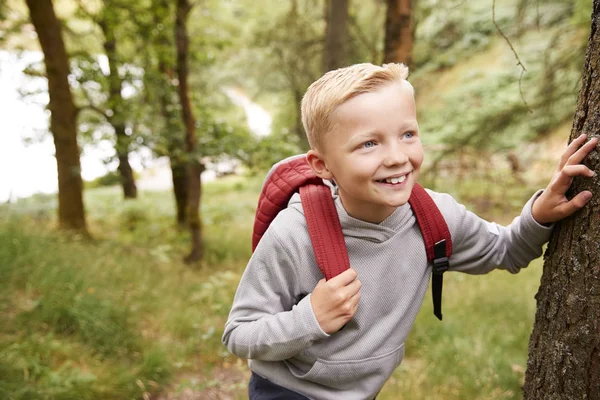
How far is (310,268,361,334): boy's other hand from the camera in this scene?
1.51 metres

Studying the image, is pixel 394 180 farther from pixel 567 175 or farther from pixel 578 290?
pixel 578 290

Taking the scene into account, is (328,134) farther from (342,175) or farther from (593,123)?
(593,123)

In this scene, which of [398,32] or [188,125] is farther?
[188,125]

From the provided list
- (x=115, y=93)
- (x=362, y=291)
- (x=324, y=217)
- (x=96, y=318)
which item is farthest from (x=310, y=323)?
(x=115, y=93)

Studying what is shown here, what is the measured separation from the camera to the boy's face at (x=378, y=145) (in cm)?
144

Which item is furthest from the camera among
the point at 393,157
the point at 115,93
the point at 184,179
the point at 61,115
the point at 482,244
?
the point at 184,179

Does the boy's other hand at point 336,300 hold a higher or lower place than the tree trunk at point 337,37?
lower

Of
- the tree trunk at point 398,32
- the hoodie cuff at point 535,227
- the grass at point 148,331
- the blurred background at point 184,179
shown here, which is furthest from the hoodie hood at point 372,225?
the tree trunk at point 398,32

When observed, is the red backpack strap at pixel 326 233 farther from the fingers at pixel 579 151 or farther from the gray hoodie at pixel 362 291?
the fingers at pixel 579 151

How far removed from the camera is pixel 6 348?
3285 mm

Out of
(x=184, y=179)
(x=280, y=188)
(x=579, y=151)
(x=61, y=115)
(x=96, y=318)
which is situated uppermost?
(x=61, y=115)

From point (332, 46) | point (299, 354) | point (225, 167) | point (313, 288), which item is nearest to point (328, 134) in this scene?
point (313, 288)

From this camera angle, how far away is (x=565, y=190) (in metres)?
1.53

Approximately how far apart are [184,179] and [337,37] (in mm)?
4432
